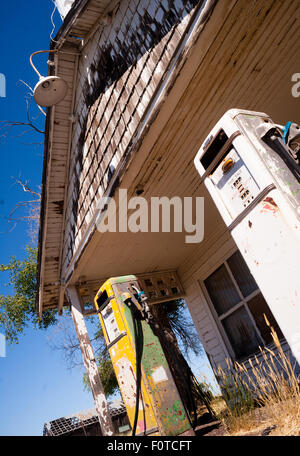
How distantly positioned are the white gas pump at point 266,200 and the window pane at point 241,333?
13.6 ft

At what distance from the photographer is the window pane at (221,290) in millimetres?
6503

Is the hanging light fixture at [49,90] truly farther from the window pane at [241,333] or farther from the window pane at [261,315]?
the window pane at [241,333]

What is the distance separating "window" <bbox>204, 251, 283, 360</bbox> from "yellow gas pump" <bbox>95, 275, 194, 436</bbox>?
260 cm

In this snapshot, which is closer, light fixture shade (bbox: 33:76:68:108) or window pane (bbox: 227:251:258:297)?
light fixture shade (bbox: 33:76:68:108)

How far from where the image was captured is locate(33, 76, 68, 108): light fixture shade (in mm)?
4688

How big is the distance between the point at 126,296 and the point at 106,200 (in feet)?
4.48

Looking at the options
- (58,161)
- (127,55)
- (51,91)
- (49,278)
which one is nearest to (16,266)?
(49,278)

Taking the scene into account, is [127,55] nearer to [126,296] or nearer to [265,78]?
[265,78]

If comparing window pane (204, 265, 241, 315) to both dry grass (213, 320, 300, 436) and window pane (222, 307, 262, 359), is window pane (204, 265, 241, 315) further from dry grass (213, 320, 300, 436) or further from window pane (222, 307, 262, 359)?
dry grass (213, 320, 300, 436)

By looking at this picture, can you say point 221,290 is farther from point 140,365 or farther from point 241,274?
point 140,365

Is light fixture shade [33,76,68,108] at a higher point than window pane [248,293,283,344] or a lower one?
higher

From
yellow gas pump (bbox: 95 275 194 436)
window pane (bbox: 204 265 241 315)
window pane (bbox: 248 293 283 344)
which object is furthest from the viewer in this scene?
window pane (bbox: 204 265 241 315)

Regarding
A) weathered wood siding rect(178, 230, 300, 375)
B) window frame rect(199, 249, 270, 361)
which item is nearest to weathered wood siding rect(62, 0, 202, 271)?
weathered wood siding rect(178, 230, 300, 375)
